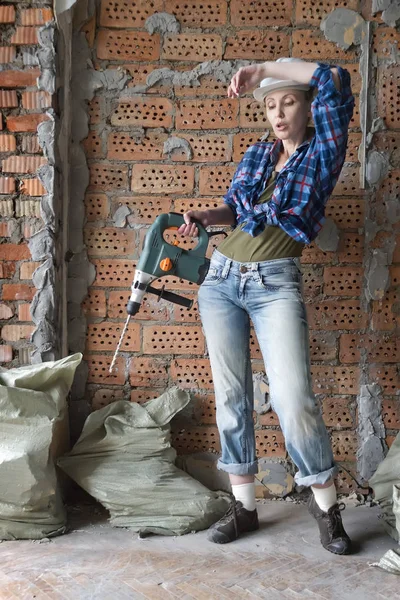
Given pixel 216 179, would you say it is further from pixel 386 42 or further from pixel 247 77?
pixel 386 42

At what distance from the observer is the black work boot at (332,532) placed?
2125mm

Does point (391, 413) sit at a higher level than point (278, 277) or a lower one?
lower

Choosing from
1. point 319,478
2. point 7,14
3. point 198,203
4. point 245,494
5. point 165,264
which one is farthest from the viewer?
point 198,203

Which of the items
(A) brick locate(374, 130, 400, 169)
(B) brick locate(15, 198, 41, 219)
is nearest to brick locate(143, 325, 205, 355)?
(B) brick locate(15, 198, 41, 219)

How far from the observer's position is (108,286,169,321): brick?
277cm

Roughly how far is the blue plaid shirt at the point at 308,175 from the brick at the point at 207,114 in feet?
1.43

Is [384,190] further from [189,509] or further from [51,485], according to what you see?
[51,485]

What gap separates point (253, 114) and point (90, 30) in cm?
84

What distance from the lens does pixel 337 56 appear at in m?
2.66

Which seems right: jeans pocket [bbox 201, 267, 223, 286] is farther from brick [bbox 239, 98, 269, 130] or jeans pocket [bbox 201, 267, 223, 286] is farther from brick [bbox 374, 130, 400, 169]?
brick [bbox 374, 130, 400, 169]

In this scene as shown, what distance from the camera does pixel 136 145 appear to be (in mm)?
2744

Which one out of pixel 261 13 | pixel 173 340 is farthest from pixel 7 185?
pixel 261 13

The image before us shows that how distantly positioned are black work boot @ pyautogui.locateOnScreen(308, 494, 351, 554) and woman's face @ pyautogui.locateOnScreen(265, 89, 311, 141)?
Result: 1.39m

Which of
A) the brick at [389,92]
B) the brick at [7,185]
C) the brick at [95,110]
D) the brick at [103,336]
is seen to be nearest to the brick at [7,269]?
the brick at [7,185]
